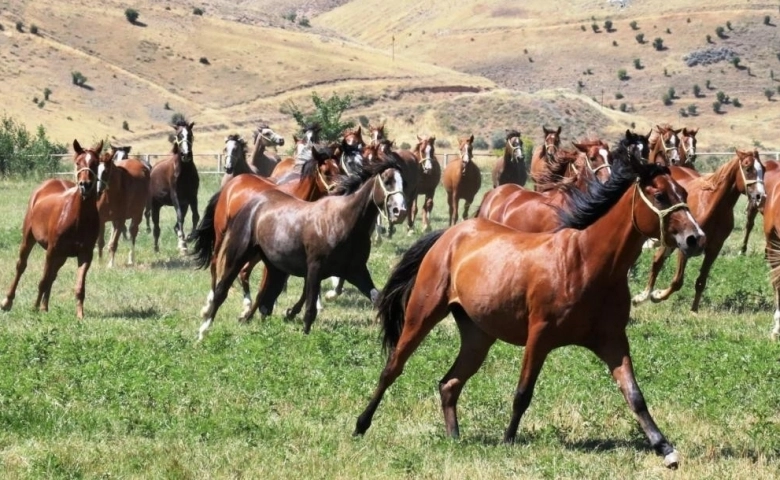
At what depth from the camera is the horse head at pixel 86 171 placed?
15289mm

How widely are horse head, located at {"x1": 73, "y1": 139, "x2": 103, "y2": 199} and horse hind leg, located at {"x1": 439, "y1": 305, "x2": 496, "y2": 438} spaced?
7.34 meters

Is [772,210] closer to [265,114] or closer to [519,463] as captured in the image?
[519,463]

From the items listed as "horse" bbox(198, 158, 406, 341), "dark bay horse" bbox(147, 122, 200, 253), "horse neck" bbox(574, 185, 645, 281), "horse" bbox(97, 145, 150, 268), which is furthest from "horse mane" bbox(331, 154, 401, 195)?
"dark bay horse" bbox(147, 122, 200, 253)

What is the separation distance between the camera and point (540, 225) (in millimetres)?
14203

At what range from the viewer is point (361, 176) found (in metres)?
13.8

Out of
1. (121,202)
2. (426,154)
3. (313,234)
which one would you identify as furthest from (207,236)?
(426,154)

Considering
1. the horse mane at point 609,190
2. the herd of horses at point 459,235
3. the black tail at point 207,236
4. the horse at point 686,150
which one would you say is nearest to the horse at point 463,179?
the herd of horses at point 459,235

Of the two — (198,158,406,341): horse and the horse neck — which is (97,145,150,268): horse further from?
the horse neck

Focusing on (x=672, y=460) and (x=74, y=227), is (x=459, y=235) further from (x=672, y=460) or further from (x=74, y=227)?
(x=74, y=227)

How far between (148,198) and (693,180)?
11.8 metres

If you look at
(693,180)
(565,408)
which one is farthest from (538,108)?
(565,408)

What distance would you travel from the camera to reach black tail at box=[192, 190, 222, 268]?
16.1 meters

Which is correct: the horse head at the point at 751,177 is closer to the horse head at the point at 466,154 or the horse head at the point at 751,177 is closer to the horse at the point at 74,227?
the horse at the point at 74,227

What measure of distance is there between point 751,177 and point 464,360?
8.32m
